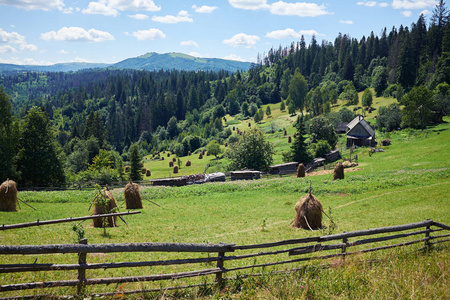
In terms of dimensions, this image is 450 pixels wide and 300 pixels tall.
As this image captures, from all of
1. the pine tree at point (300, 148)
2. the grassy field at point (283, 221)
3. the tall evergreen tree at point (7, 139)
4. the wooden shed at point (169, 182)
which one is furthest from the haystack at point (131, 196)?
the pine tree at point (300, 148)

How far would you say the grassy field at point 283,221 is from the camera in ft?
25.9

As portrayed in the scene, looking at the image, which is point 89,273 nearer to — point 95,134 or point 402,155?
point 402,155

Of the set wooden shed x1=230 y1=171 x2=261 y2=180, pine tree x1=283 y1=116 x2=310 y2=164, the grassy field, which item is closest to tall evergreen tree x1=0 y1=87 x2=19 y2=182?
the grassy field

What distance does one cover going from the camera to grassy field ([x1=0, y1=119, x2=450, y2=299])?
789 centimetres

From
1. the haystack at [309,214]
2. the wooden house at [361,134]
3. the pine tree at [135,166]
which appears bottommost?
the pine tree at [135,166]

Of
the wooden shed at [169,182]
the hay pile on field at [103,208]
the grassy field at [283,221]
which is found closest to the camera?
the grassy field at [283,221]

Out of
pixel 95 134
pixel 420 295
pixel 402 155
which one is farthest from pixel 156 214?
pixel 95 134

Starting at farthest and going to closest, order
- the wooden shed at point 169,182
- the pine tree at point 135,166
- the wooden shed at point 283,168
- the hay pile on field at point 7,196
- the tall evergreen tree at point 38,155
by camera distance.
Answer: the pine tree at point 135,166 < the wooden shed at point 283,168 < the tall evergreen tree at point 38,155 < the wooden shed at point 169,182 < the hay pile on field at point 7,196

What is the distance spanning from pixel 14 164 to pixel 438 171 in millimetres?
56163

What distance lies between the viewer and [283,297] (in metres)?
7.32

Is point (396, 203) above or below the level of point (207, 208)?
above

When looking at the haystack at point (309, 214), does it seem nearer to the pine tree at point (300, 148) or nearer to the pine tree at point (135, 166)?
the pine tree at point (300, 148)

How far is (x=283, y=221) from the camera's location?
2264 centimetres

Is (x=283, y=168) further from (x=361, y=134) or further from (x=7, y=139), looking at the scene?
(x=7, y=139)
